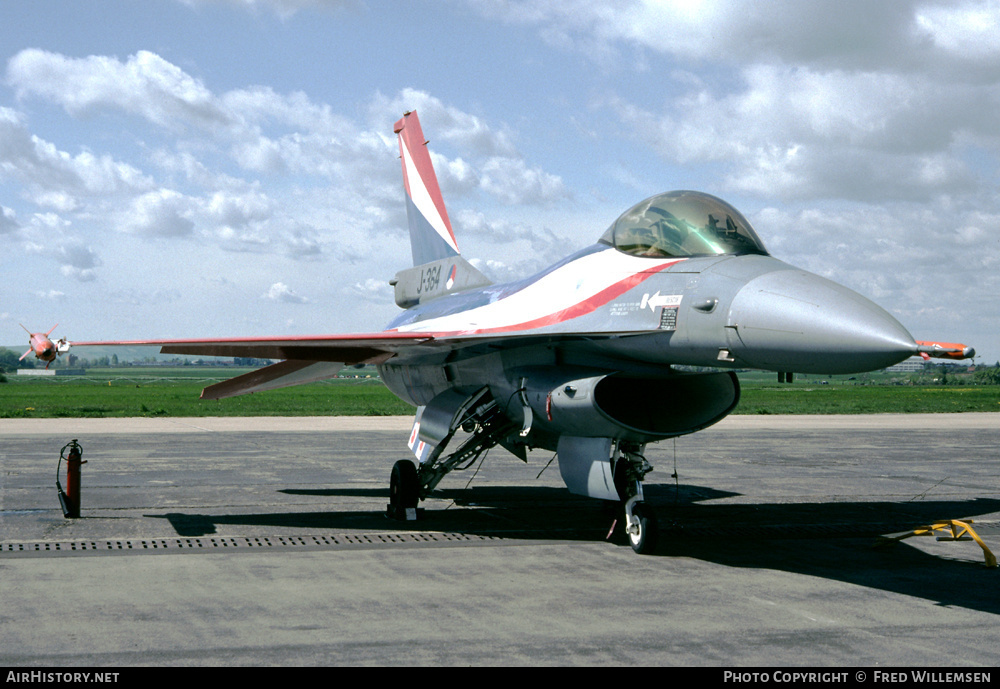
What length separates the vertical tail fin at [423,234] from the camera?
567 inches

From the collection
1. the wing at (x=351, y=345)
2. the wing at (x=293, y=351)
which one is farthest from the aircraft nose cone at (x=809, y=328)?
the wing at (x=293, y=351)

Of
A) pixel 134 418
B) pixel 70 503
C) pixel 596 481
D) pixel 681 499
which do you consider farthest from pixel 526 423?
pixel 134 418

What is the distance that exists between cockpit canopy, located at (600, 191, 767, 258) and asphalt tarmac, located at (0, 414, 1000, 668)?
9.35 feet

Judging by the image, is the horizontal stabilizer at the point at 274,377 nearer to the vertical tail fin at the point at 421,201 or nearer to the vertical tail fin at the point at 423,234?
the vertical tail fin at the point at 423,234

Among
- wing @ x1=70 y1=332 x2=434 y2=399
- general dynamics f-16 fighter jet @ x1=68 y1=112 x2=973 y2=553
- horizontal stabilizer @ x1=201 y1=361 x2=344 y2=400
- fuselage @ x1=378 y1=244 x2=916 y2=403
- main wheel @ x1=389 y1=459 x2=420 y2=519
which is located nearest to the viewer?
fuselage @ x1=378 y1=244 x2=916 y2=403

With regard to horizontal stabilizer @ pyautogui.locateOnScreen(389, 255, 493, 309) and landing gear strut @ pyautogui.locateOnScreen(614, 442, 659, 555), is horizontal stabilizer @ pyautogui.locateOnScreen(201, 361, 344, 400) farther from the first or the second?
landing gear strut @ pyautogui.locateOnScreen(614, 442, 659, 555)

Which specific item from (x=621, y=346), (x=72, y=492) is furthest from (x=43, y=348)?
(x=621, y=346)

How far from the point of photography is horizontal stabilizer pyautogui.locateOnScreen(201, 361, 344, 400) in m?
12.6

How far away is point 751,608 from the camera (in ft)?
21.4

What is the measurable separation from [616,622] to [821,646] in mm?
1306

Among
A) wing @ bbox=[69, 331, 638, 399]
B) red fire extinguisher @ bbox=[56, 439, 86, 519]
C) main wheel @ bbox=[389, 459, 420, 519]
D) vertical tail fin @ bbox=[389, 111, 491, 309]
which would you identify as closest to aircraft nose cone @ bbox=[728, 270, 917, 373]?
wing @ bbox=[69, 331, 638, 399]

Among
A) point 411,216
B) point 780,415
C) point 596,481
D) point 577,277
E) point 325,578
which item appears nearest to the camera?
point 325,578
